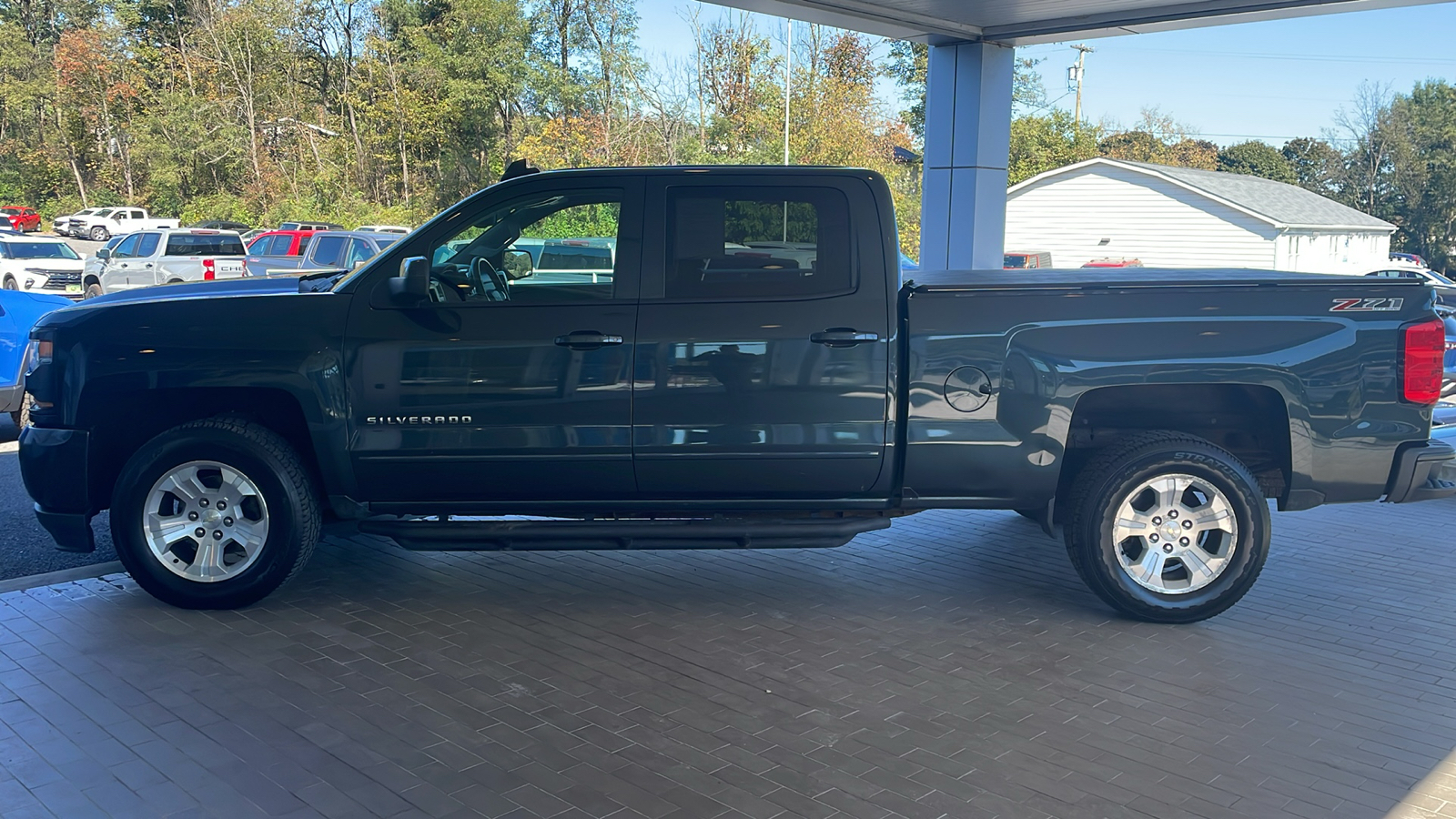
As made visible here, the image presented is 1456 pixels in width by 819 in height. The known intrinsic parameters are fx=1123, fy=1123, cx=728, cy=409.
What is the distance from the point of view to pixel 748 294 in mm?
5352

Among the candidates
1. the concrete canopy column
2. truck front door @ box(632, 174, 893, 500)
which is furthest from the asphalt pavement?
the concrete canopy column

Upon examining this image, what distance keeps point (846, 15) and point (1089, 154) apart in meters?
49.2

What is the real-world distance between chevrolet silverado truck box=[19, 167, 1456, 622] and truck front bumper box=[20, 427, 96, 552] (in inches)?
0.6

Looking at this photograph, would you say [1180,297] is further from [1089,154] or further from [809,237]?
[1089,154]

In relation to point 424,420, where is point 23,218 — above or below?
above

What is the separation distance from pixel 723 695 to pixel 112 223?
186ft

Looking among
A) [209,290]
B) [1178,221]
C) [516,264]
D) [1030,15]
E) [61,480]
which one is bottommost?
[61,480]

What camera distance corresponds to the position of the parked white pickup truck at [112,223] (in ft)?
172

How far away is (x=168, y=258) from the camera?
23.3 m

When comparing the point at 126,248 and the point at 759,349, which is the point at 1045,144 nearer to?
the point at 126,248

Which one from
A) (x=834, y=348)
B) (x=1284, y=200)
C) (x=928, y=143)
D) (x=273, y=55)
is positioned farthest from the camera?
(x=273, y=55)

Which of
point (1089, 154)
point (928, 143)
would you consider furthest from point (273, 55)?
point (928, 143)

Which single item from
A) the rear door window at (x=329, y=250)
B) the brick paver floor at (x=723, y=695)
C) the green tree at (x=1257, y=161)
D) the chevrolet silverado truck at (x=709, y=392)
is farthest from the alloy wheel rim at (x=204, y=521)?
the green tree at (x=1257, y=161)

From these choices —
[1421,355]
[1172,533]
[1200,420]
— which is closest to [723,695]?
[1172,533]
